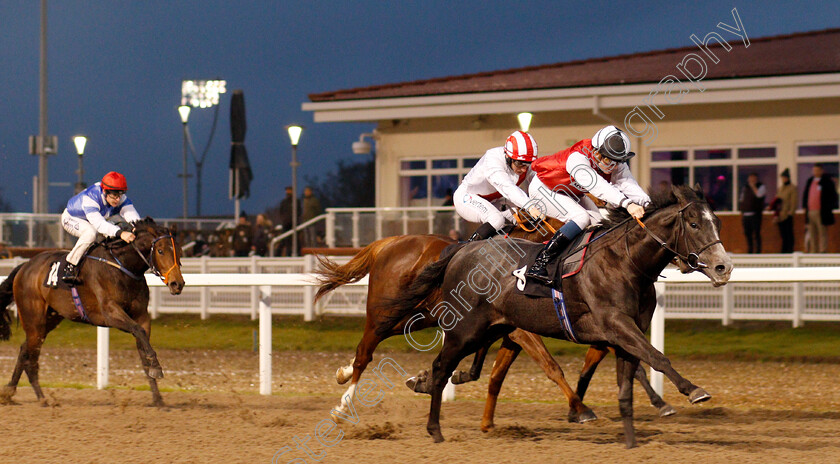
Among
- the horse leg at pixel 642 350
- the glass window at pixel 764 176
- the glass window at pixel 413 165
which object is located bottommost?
the horse leg at pixel 642 350

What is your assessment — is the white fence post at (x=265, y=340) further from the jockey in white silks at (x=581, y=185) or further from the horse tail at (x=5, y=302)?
the jockey in white silks at (x=581, y=185)

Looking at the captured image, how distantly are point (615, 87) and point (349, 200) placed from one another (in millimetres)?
34467

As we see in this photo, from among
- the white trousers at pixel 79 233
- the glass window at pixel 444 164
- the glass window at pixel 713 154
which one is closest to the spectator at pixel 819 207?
the glass window at pixel 713 154

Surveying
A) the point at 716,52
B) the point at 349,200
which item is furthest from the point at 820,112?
the point at 349,200

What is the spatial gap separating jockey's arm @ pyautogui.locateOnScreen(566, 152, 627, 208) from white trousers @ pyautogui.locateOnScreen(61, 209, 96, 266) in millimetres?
3953

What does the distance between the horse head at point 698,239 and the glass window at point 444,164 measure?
12.8 metres

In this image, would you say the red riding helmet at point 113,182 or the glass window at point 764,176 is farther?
the glass window at point 764,176

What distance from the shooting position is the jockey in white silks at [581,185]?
511 centimetres

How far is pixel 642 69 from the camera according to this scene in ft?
54.9

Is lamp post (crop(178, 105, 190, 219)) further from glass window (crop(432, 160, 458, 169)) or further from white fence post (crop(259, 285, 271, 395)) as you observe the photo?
white fence post (crop(259, 285, 271, 395))

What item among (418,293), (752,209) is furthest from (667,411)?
(752,209)

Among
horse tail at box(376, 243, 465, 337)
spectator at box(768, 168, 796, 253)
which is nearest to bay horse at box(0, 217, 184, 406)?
horse tail at box(376, 243, 465, 337)

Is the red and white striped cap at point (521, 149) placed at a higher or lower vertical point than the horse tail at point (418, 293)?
higher

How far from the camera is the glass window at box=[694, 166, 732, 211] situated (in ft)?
51.1
